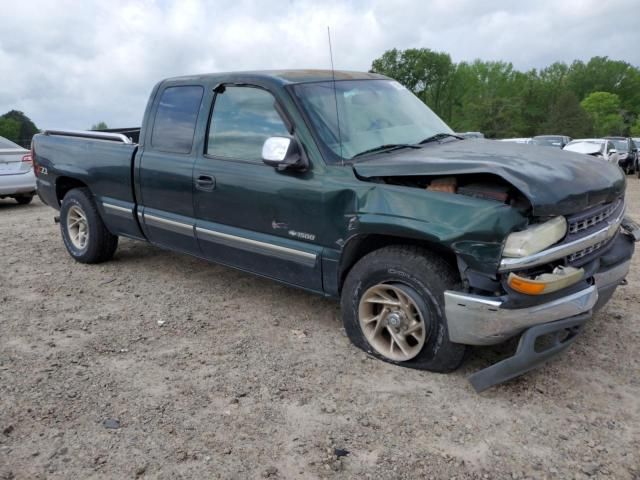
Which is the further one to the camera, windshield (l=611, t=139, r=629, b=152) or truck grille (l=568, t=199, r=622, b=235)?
windshield (l=611, t=139, r=629, b=152)

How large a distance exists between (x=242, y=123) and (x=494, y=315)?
7.71 ft

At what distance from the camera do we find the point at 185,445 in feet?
9.25

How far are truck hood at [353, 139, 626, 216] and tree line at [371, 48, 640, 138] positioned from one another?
209 ft

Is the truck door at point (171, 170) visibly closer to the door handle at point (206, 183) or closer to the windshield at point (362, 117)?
the door handle at point (206, 183)

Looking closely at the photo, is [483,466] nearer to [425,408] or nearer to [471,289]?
[425,408]

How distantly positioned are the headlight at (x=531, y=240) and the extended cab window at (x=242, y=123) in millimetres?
1765

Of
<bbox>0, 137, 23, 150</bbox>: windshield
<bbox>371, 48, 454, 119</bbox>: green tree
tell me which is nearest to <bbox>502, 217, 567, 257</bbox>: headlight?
<bbox>0, 137, 23, 150</bbox>: windshield

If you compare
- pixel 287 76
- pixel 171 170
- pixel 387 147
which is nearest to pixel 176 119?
pixel 171 170

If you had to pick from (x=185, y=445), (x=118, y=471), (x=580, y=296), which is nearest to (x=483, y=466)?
(x=580, y=296)

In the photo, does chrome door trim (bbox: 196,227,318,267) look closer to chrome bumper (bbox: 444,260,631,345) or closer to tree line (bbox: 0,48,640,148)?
chrome bumper (bbox: 444,260,631,345)

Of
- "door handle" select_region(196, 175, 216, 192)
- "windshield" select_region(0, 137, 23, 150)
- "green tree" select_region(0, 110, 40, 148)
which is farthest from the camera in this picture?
"green tree" select_region(0, 110, 40, 148)

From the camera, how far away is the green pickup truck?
10.00 feet

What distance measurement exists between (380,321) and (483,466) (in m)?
1.19

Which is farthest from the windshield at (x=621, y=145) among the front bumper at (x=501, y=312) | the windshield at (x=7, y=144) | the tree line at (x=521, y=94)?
the tree line at (x=521, y=94)
